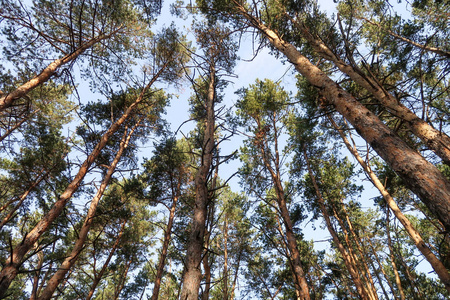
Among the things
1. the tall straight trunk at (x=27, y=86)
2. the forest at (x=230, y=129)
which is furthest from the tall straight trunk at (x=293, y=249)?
the tall straight trunk at (x=27, y=86)

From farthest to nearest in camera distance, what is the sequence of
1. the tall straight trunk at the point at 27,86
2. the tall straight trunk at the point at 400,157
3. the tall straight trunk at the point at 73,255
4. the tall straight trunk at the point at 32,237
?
the tall straight trunk at the point at 73,255 → the tall straight trunk at the point at 27,86 → the tall straight trunk at the point at 32,237 → the tall straight trunk at the point at 400,157

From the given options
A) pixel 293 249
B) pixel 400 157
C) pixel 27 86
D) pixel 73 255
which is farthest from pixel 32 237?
pixel 400 157

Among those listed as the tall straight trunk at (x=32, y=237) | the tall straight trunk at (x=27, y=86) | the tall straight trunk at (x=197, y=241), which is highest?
the tall straight trunk at (x=27, y=86)

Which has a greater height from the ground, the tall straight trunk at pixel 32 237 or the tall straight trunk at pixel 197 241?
the tall straight trunk at pixel 32 237

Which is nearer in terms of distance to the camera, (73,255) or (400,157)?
(400,157)

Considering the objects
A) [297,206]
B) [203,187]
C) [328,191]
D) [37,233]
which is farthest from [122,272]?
[203,187]

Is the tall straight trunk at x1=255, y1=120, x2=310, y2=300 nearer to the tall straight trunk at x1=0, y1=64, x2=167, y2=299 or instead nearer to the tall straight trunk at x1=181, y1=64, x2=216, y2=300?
the tall straight trunk at x1=181, y1=64, x2=216, y2=300

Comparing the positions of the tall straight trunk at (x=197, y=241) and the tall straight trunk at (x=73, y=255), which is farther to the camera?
the tall straight trunk at (x=73, y=255)

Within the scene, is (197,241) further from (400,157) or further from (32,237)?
(32,237)

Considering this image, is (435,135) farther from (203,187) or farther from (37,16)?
(37,16)

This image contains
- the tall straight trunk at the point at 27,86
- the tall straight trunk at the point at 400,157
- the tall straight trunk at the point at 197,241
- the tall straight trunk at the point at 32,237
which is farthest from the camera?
the tall straight trunk at the point at 27,86

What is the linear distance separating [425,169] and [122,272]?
15.8m

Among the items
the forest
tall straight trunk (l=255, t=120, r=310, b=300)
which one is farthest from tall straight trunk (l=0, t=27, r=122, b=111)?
tall straight trunk (l=255, t=120, r=310, b=300)

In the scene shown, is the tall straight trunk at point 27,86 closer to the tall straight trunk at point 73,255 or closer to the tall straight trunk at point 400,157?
the tall straight trunk at point 73,255
